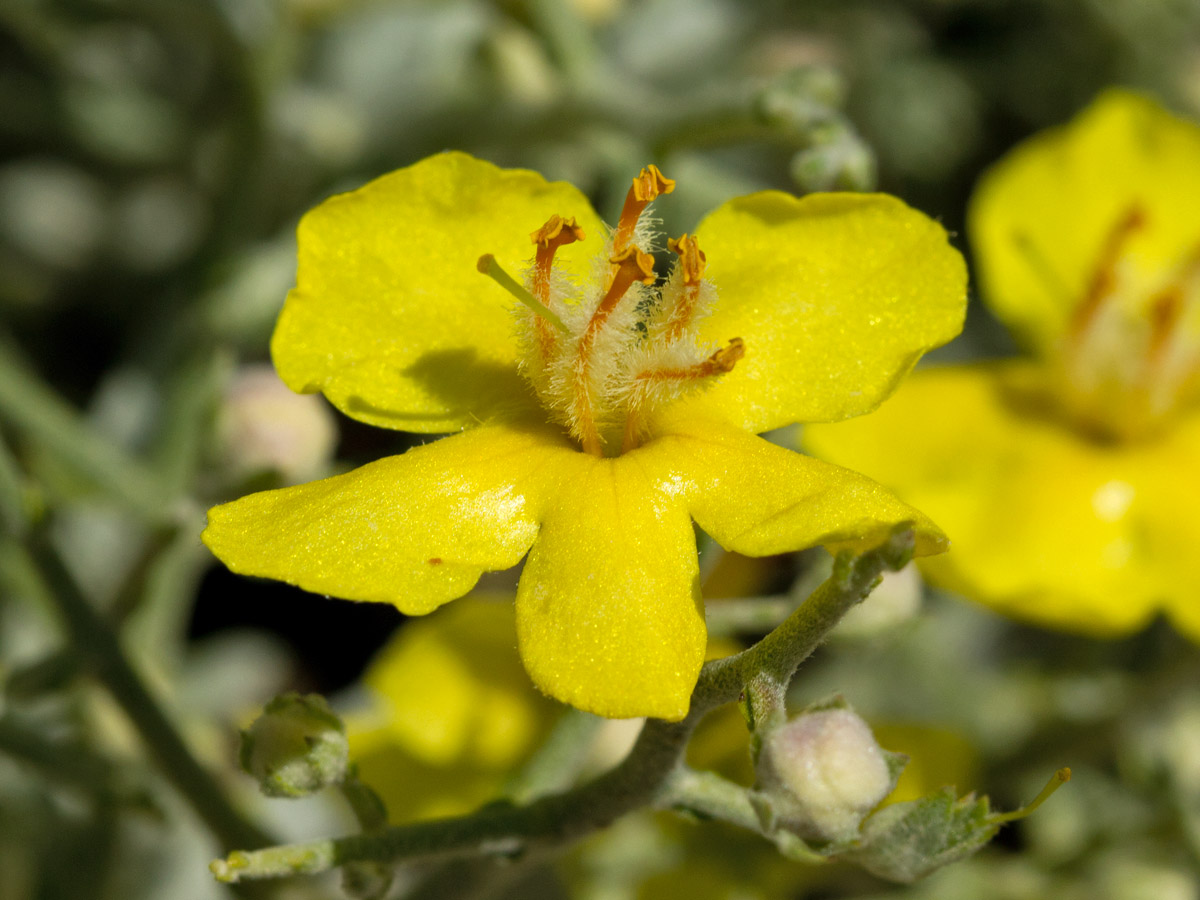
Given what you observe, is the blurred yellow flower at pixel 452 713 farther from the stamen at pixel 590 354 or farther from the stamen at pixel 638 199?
the stamen at pixel 638 199

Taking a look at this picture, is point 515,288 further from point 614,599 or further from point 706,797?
point 706,797

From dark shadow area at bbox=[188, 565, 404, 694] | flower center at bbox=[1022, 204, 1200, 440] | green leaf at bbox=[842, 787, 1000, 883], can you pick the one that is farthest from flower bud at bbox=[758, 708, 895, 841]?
dark shadow area at bbox=[188, 565, 404, 694]

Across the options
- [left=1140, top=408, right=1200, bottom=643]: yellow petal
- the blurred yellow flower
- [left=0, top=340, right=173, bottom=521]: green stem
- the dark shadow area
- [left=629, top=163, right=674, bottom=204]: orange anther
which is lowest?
the dark shadow area

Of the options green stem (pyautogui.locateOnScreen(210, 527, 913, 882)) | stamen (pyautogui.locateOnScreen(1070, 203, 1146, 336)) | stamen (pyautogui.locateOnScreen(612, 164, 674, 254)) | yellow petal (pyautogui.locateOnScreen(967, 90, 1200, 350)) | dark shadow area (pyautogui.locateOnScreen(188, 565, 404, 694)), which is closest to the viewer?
green stem (pyautogui.locateOnScreen(210, 527, 913, 882))

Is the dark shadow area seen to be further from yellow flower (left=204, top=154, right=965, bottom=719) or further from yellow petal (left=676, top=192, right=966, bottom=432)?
yellow petal (left=676, top=192, right=966, bottom=432)

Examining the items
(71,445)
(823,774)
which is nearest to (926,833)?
(823,774)

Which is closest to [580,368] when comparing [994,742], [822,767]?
[822,767]
